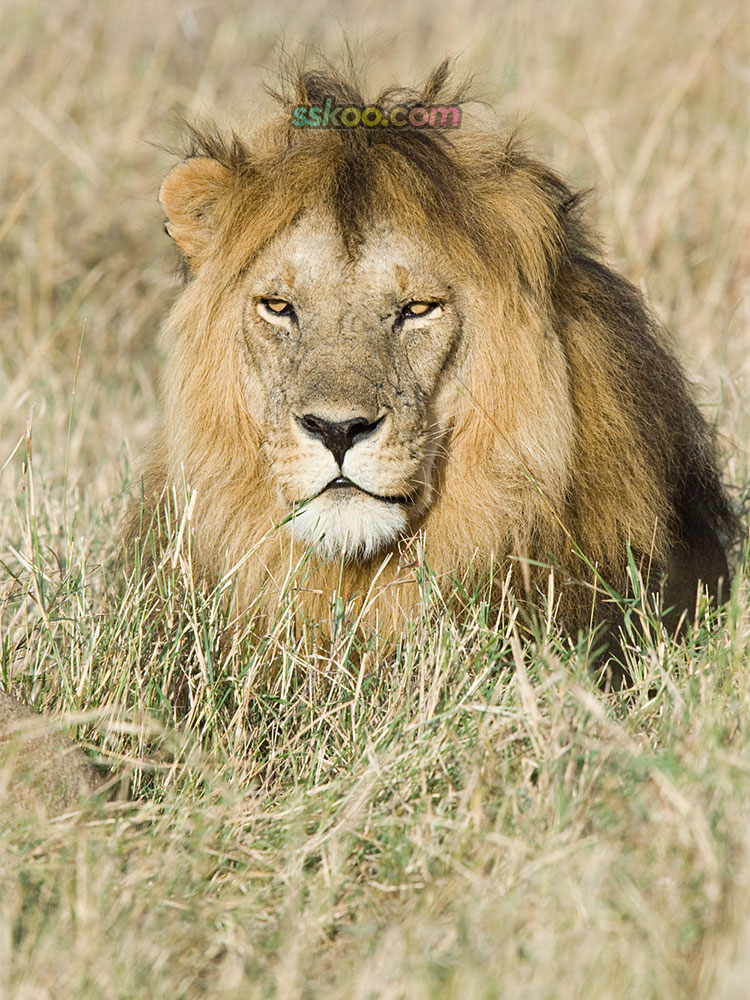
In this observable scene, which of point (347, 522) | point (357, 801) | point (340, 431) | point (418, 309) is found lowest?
point (357, 801)

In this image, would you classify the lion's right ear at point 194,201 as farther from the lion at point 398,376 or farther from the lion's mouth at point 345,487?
the lion's mouth at point 345,487

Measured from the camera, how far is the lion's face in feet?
10.0

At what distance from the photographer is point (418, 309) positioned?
3271 mm

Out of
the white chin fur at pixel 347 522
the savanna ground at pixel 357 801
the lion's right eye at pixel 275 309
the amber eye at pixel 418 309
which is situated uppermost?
the amber eye at pixel 418 309

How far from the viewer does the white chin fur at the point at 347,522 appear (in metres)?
3.09

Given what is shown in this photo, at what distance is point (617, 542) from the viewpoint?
3512mm

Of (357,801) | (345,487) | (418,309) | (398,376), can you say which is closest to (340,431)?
(345,487)

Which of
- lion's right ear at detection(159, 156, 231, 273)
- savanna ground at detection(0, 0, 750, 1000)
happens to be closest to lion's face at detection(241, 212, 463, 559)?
lion's right ear at detection(159, 156, 231, 273)

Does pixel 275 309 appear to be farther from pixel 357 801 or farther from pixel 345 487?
pixel 357 801

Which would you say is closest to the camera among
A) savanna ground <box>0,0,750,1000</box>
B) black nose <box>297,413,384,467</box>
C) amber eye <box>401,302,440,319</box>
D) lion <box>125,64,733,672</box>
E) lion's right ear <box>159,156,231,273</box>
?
savanna ground <box>0,0,750,1000</box>

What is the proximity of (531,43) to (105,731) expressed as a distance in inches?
247

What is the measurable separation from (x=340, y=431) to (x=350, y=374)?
157 mm

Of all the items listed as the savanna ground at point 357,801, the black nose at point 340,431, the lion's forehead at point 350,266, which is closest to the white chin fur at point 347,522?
the black nose at point 340,431

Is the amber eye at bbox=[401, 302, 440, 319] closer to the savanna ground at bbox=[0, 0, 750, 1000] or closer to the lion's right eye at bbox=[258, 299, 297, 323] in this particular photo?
the lion's right eye at bbox=[258, 299, 297, 323]
